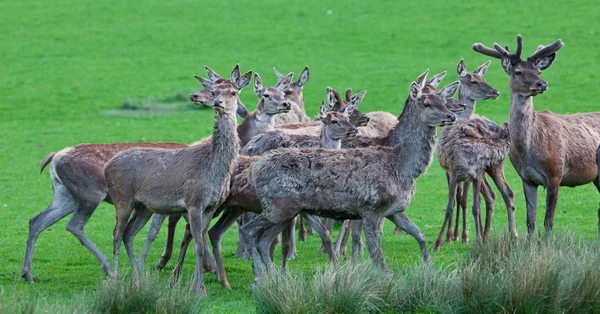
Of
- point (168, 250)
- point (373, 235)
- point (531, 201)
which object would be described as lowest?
point (168, 250)

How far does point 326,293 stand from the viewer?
30.5ft

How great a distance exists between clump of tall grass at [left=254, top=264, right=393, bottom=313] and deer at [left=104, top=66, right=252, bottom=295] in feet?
5.67

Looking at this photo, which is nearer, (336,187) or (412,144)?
(336,187)

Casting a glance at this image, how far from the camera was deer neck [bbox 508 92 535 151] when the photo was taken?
12852mm

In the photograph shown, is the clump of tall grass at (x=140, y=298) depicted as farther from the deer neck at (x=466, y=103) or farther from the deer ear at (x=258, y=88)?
the deer neck at (x=466, y=103)

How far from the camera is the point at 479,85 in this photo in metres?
15.2

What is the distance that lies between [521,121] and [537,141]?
1.14 ft

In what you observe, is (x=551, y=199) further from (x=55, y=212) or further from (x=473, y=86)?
(x=55, y=212)

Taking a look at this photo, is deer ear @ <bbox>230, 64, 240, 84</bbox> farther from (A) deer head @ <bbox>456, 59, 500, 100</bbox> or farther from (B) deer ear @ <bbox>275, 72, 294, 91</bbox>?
(A) deer head @ <bbox>456, 59, 500, 100</bbox>

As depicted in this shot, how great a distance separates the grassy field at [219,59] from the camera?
22.9 metres

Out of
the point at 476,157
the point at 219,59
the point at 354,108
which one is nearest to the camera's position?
the point at 476,157

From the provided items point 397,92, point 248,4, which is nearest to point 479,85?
point 397,92

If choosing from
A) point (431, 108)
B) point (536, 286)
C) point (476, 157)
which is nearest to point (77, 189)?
point (431, 108)

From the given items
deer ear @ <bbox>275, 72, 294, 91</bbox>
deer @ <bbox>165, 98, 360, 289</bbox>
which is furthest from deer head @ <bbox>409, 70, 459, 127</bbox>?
deer ear @ <bbox>275, 72, 294, 91</bbox>
